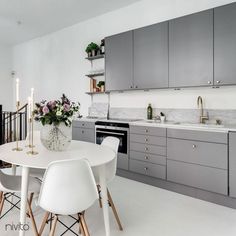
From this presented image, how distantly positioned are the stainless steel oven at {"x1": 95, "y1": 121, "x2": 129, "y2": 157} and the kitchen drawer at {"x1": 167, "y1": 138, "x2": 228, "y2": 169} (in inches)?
30.5

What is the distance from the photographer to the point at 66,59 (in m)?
5.50

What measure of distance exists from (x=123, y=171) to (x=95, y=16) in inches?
A: 129

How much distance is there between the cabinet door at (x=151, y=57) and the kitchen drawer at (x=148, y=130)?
2.24ft

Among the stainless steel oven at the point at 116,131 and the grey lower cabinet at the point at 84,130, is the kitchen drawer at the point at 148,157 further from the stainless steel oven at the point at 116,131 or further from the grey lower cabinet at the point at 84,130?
the grey lower cabinet at the point at 84,130

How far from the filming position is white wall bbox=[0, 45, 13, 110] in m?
7.09

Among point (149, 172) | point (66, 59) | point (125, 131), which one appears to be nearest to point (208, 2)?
point (125, 131)

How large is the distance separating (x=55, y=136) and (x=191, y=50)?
2.23 meters

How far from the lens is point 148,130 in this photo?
3.35m

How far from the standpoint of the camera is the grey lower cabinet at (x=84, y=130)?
13.7 ft

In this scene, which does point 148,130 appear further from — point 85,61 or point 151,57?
point 85,61

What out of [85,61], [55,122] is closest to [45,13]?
[85,61]

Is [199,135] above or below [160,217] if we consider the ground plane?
above

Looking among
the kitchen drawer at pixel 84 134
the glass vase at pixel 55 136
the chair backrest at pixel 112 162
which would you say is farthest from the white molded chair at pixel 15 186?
the kitchen drawer at pixel 84 134

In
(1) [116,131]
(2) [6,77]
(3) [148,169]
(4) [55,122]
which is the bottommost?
(3) [148,169]
